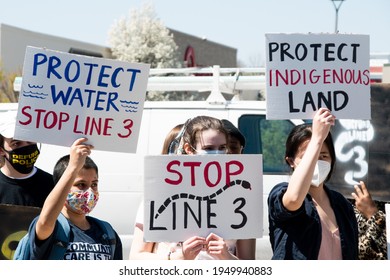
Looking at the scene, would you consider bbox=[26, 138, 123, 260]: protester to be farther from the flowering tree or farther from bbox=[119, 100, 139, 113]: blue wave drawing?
the flowering tree

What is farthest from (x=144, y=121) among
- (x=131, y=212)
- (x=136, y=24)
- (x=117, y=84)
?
(x=136, y=24)

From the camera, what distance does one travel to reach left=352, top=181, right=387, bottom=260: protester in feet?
15.7

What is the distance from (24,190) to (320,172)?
2020 millimetres

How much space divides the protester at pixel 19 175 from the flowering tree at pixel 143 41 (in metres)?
28.9

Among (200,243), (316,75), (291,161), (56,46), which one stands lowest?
(200,243)

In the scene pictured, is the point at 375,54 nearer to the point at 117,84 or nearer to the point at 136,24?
the point at 117,84

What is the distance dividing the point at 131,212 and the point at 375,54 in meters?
6.30

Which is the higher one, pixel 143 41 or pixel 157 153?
pixel 143 41

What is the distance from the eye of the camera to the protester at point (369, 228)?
4772 mm

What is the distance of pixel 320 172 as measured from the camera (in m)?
4.33

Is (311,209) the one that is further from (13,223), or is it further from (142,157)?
(142,157)

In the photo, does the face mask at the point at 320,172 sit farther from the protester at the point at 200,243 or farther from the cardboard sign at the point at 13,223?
the cardboard sign at the point at 13,223

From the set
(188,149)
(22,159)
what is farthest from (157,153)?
(188,149)

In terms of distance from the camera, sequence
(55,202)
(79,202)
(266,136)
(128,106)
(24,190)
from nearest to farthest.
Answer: (55,202) → (79,202) → (128,106) → (24,190) → (266,136)
